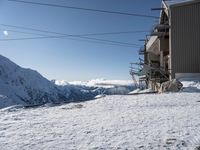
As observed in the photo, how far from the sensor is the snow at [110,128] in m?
9.24

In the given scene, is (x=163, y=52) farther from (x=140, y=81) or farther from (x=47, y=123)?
(x=47, y=123)

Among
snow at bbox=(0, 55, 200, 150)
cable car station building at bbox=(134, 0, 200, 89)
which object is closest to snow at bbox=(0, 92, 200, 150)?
snow at bbox=(0, 55, 200, 150)

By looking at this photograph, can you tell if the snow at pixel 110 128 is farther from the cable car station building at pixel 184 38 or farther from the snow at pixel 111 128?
the cable car station building at pixel 184 38

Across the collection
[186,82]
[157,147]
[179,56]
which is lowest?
[157,147]

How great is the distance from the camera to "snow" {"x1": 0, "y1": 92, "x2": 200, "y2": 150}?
30.3 feet

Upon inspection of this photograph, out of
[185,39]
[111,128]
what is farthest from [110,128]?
[185,39]

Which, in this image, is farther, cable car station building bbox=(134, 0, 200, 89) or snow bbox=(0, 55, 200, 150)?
cable car station building bbox=(134, 0, 200, 89)

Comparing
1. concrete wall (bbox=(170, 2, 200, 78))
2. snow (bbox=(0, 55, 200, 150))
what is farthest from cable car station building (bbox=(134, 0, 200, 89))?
snow (bbox=(0, 55, 200, 150))

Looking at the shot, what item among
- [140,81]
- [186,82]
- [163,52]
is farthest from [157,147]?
[140,81]

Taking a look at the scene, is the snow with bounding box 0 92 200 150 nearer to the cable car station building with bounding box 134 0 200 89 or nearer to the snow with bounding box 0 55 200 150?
the snow with bounding box 0 55 200 150

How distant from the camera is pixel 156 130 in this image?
10.4m

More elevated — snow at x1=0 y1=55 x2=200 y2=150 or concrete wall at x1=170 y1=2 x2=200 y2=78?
concrete wall at x1=170 y1=2 x2=200 y2=78

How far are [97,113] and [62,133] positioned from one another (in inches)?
147

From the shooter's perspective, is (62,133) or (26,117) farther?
(26,117)
